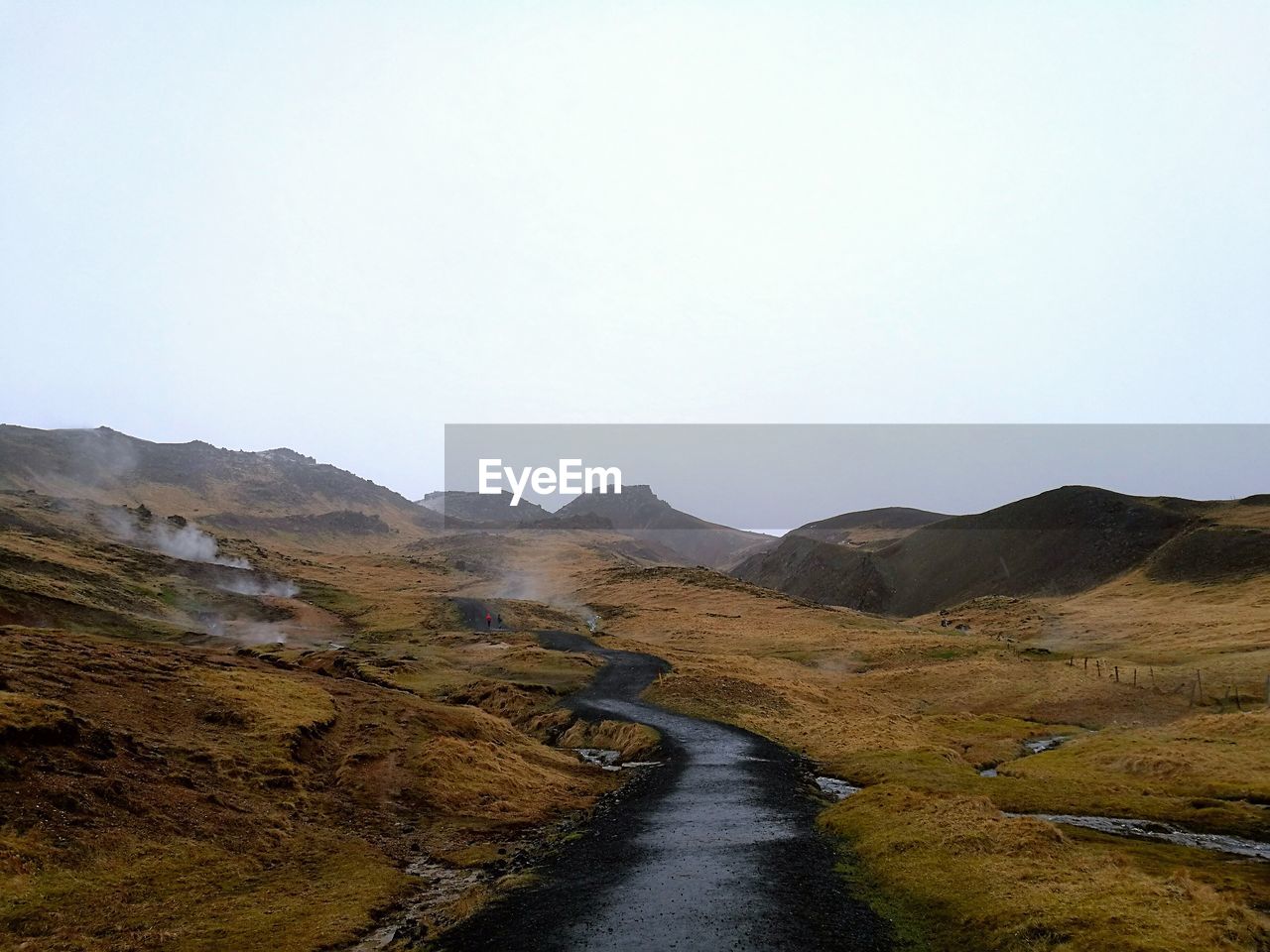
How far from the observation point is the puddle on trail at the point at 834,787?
32.2 meters

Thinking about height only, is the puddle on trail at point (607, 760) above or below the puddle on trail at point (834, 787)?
below

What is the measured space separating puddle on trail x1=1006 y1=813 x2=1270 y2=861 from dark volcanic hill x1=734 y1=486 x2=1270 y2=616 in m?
111

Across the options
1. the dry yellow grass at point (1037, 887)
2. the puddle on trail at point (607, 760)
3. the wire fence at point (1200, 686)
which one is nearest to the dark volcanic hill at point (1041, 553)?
the wire fence at point (1200, 686)

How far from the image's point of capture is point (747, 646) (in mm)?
92062

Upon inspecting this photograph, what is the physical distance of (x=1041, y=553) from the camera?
516 feet

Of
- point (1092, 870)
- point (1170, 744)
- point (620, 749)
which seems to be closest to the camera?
point (1092, 870)

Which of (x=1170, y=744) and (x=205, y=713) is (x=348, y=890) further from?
(x=1170, y=744)

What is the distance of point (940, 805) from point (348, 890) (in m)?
18.1

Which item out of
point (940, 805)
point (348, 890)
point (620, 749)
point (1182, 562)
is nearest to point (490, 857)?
point (348, 890)

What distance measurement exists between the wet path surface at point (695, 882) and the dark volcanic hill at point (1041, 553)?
119m

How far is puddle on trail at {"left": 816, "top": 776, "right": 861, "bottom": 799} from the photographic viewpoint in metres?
32.2

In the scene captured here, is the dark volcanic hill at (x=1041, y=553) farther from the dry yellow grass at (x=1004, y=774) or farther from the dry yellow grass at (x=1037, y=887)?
the dry yellow grass at (x=1037, y=887)

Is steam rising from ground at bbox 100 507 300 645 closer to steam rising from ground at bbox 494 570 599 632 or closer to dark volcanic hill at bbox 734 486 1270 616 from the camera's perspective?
steam rising from ground at bbox 494 570 599 632

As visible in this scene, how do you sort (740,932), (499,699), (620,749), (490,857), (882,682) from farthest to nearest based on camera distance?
1. (882,682)
2. (499,699)
3. (620,749)
4. (490,857)
5. (740,932)
